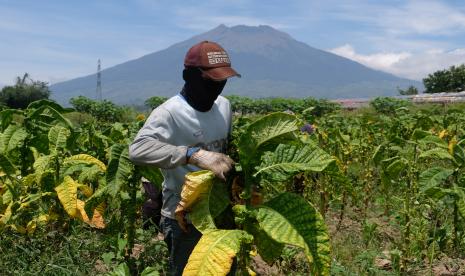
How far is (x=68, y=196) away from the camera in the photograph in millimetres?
3215

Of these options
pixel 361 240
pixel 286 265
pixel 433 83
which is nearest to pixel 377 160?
pixel 361 240

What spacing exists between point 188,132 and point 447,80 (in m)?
54.7

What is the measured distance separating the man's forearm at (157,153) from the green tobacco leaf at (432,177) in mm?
1856

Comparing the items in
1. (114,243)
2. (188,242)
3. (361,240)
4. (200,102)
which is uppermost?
(200,102)

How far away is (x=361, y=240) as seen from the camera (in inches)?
173

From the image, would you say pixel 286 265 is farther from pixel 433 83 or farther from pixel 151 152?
pixel 433 83

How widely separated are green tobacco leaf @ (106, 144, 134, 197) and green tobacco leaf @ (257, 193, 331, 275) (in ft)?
3.69

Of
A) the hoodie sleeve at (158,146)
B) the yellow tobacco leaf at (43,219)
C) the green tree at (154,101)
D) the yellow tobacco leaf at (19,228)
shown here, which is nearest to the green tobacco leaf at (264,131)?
the hoodie sleeve at (158,146)

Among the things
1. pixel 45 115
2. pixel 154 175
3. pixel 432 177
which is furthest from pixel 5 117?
pixel 432 177

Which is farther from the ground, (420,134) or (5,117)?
(5,117)

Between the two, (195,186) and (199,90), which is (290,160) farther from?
(199,90)

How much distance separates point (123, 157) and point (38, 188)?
1106mm

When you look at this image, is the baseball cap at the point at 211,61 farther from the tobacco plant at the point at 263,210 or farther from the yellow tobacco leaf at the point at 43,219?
the yellow tobacco leaf at the point at 43,219

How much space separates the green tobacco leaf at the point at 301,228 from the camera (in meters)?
1.75
